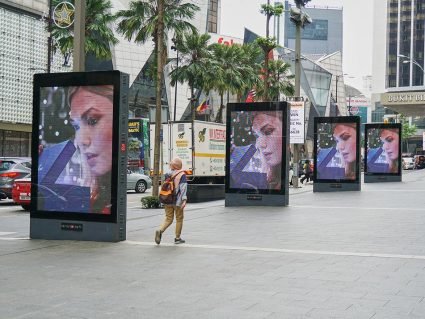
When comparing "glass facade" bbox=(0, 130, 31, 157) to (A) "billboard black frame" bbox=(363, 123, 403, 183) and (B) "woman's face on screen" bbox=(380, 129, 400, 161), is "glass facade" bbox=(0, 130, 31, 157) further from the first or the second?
(B) "woman's face on screen" bbox=(380, 129, 400, 161)

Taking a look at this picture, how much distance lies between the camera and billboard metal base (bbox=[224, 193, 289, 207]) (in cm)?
1881

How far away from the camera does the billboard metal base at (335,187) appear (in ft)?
88.4

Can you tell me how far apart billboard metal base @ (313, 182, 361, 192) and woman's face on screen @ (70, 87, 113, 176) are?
17.0m

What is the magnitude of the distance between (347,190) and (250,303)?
21228mm

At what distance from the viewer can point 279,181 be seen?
1880 centimetres

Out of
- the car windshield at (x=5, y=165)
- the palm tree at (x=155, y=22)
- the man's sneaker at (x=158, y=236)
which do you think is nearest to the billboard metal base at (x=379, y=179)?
the palm tree at (x=155, y=22)

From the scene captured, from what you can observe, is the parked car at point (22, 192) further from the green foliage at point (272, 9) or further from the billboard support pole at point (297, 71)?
the green foliage at point (272, 9)

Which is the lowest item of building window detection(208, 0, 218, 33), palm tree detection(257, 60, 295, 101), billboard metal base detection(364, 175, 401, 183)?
billboard metal base detection(364, 175, 401, 183)

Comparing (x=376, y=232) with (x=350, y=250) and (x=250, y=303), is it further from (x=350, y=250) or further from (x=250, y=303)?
(x=250, y=303)

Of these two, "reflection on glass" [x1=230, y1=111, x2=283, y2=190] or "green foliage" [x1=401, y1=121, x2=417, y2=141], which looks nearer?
"reflection on glass" [x1=230, y1=111, x2=283, y2=190]

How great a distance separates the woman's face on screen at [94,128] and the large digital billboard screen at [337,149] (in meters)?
17.0

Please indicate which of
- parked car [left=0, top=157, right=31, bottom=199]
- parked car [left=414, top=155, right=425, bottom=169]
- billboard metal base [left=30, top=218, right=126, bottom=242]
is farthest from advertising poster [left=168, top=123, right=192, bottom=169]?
parked car [left=414, top=155, right=425, bottom=169]

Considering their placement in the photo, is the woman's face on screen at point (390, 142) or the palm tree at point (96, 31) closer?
the palm tree at point (96, 31)

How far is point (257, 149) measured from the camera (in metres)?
18.9
